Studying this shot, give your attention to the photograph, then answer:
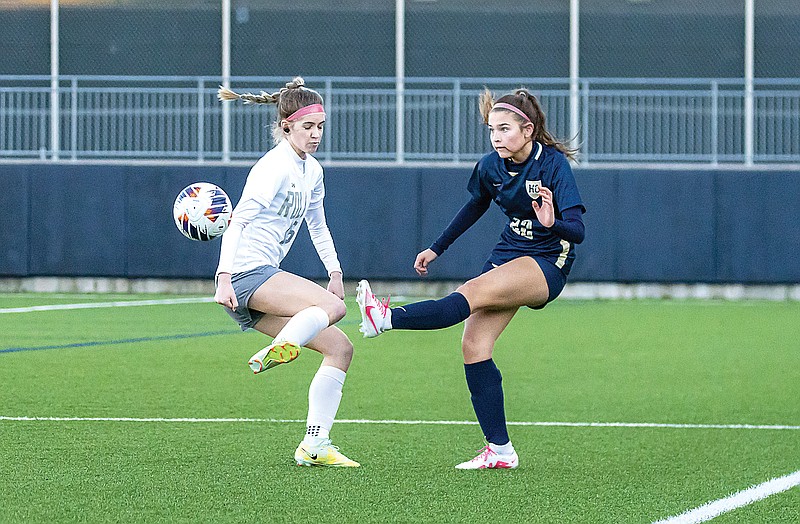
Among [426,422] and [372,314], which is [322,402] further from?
[426,422]

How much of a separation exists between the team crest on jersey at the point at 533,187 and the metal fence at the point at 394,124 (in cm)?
1539

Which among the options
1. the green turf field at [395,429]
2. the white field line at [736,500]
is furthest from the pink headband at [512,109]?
the white field line at [736,500]

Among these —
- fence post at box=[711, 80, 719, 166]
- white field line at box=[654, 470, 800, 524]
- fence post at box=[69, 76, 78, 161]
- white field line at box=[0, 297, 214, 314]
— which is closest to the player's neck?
white field line at box=[654, 470, 800, 524]

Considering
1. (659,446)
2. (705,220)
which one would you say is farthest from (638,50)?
(659,446)

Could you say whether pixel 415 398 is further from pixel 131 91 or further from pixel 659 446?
pixel 131 91

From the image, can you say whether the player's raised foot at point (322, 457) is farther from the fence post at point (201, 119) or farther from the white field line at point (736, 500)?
the fence post at point (201, 119)

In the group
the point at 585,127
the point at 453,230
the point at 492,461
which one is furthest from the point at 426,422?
the point at 585,127

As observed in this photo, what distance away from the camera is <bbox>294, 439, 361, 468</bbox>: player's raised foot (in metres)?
6.82

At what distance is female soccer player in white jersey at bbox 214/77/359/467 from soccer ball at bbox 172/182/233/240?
416mm

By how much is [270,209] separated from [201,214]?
22.8 inches

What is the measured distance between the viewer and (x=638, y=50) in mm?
23672

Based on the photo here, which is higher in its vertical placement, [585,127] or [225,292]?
[585,127]

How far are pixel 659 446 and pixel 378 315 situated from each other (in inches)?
83.9

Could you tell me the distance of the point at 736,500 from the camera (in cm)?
604
